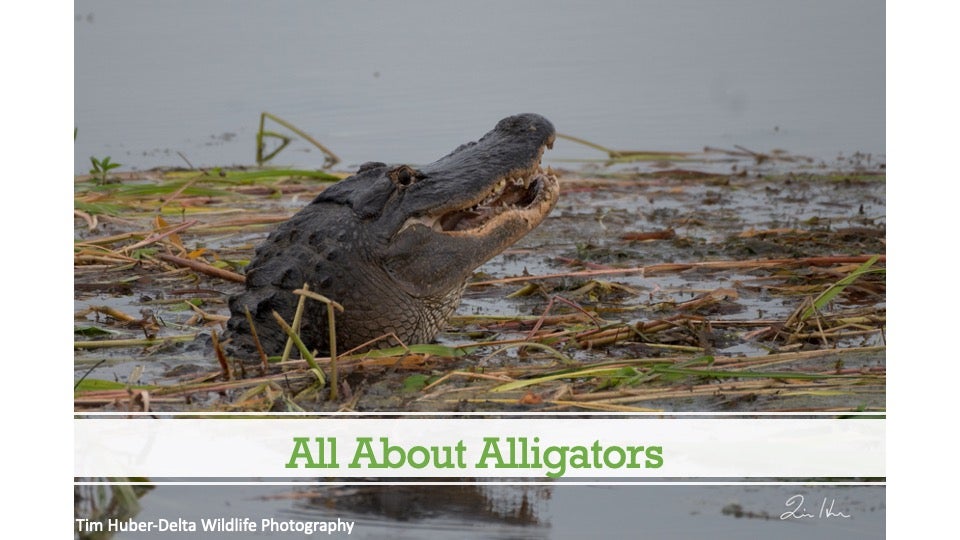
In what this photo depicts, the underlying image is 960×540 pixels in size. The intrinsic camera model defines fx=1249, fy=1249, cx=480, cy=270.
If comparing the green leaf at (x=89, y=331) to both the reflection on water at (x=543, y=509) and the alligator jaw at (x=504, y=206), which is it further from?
the reflection on water at (x=543, y=509)

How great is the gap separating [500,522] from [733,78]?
26.5ft

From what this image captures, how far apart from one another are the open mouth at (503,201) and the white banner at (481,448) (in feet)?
3.98

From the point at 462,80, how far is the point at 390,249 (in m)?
6.90

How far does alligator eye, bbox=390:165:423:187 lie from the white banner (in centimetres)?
130

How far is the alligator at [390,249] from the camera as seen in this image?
16.6ft

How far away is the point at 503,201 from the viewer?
538 cm

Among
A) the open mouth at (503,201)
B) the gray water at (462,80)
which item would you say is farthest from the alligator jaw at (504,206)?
the gray water at (462,80)

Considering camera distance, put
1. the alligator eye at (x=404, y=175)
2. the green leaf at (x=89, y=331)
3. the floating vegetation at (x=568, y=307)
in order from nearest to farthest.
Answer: the floating vegetation at (x=568, y=307) → the alligator eye at (x=404, y=175) → the green leaf at (x=89, y=331)

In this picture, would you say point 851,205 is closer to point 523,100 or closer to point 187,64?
point 523,100

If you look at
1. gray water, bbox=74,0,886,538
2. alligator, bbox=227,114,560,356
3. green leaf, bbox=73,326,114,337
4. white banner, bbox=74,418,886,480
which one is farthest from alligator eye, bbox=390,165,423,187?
gray water, bbox=74,0,886,538

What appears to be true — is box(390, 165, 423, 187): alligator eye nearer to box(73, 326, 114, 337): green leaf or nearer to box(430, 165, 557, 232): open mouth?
box(430, 165, 557, 232): open mouth
